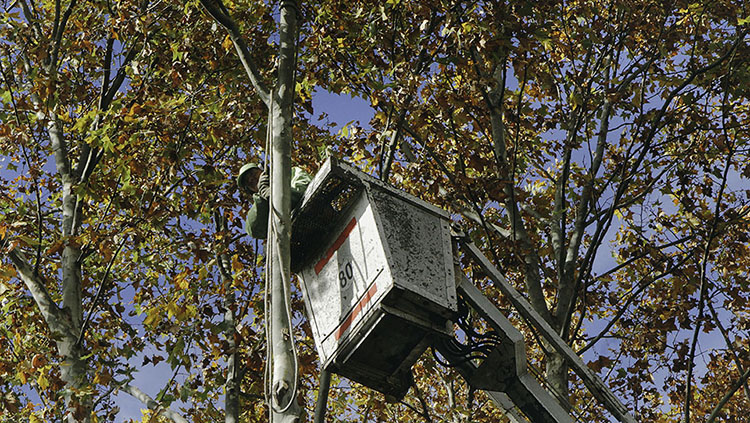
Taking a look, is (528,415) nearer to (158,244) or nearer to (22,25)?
(158,244)

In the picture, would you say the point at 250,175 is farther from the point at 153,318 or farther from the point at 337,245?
the point at 153,318

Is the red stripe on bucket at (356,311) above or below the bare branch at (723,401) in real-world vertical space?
below

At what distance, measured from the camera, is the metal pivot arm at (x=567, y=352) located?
15.1 feet

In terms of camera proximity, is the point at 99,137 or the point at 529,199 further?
the point at 529,199

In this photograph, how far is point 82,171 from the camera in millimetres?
8852

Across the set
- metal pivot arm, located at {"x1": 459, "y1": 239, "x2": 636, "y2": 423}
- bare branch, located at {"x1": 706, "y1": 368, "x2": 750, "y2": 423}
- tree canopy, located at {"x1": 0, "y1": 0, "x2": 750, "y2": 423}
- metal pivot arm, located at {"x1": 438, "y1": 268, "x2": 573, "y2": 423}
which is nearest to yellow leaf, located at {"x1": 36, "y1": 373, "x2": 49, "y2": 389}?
tree canopy, located at {"x1": 0, "y1": 0, "x2": 750, "y2": 423}

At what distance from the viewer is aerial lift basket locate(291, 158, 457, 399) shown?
4297mm

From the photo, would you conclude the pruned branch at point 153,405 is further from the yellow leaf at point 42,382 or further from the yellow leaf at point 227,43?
the yellow leaf at point 227,43

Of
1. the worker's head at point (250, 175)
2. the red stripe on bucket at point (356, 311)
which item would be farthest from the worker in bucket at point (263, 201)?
the red stripe on bucket at point (356, 311)

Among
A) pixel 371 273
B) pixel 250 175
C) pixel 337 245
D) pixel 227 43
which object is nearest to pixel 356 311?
pixel 371 273

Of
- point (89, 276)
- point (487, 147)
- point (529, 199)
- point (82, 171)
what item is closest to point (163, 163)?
point (82, 171)

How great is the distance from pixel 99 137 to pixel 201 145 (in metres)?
2.00

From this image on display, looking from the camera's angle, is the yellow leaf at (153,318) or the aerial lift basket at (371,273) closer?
the aerial lift basket at (371,273)

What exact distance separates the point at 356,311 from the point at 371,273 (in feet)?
0.79
